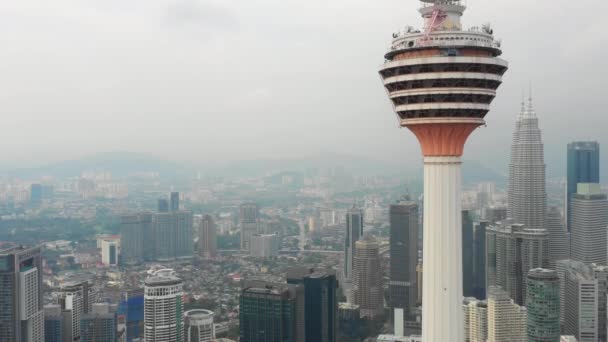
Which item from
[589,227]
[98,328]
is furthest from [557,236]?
[98,328]

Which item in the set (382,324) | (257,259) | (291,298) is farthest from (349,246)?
(291,298)

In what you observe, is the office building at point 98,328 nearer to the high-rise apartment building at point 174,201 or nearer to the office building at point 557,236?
the high-rise apartment building at point 174,201

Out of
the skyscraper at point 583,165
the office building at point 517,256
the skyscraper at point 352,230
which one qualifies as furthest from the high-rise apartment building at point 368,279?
the skyscraper at point 583,165

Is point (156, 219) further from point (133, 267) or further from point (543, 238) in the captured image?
point (543, 238)

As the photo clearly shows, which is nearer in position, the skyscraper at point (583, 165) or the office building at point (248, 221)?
the skyscraper at point (583, 165)

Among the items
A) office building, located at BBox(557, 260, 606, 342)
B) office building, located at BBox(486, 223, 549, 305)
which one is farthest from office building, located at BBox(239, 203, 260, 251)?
office building, located at BBox(557, 260, 606, 342)
